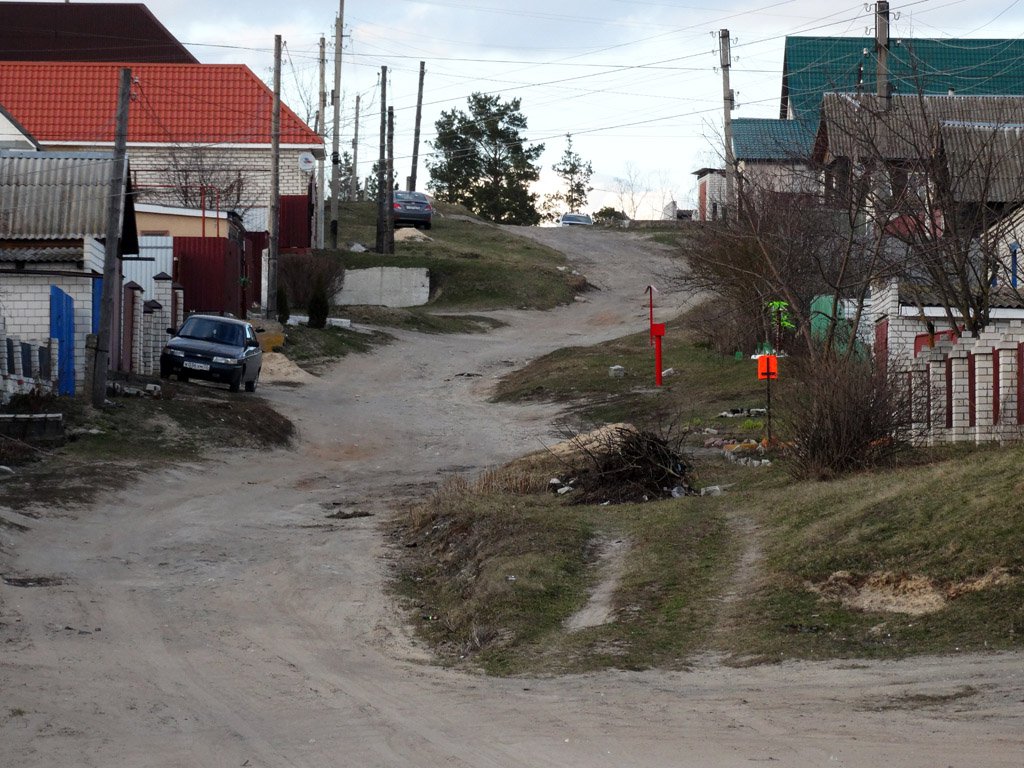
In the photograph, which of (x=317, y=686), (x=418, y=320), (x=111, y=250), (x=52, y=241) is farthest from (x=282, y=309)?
(x=317, y=686)

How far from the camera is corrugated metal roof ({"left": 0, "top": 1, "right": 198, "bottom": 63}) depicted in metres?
63.9

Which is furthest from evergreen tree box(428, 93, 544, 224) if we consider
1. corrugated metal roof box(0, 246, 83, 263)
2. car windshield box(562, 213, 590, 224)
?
corrugated metal roof box(0, 246, 83, 263)

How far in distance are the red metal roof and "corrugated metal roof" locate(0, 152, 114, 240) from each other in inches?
1000

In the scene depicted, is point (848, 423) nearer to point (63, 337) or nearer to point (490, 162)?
point (63, 337)

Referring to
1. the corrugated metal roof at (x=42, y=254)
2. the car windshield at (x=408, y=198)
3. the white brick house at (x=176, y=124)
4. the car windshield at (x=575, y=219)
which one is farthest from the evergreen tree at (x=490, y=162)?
the corrugated metal roof at (x=42, y=254)

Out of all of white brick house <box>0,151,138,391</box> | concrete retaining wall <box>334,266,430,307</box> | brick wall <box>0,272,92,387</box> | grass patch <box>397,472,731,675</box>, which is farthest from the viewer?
concrete retaining wall <box>334,266,430,307</box>

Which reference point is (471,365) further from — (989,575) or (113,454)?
(989,575)

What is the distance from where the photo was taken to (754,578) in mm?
12156

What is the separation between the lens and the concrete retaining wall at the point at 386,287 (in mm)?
52625

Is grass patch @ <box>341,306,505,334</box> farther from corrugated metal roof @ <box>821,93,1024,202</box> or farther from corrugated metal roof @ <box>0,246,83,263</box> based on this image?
corrugated metal roof @ <box>0,246,83,263</box>

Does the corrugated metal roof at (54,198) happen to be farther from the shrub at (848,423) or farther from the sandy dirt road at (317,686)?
the shrub at (848,423)

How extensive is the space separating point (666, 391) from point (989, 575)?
20025 millimetres

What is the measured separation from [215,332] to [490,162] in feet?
195

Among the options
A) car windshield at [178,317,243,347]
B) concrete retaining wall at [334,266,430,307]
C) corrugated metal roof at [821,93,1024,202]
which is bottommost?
car windshield at [178,317,243,347]
